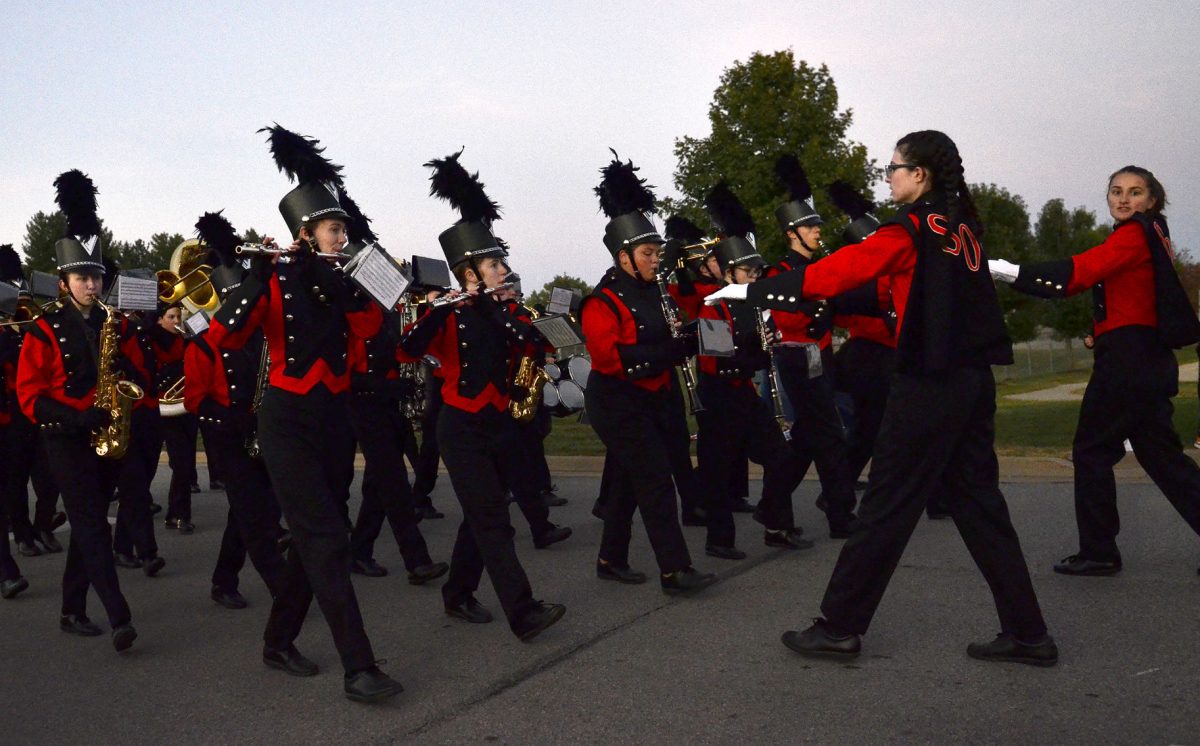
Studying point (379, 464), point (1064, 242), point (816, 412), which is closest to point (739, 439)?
point (816, 412)

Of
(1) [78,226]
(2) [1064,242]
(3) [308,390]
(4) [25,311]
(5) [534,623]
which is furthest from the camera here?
(2) [1064,242]

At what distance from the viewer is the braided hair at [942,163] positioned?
466cm

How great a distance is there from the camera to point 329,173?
5.34 meters

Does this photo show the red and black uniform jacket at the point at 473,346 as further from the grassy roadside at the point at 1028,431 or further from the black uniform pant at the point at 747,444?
the grassy roadside at the point at 1028,431

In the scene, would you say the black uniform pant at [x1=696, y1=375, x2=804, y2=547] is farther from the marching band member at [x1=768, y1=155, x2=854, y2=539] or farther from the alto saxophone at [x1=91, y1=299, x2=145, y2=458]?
the alto saxophone at [x1=91, y1=299, x2=145, y2=458]

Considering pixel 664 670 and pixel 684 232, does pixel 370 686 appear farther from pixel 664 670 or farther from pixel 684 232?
pixel 684 232

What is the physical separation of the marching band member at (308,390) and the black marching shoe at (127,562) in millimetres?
3140

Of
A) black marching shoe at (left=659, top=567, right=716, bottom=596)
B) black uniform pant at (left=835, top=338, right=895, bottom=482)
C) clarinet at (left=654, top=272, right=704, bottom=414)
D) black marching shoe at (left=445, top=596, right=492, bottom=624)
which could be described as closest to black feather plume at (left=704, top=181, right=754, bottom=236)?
black uniform pant at (left=835, top=338, right=895, bottom=482)

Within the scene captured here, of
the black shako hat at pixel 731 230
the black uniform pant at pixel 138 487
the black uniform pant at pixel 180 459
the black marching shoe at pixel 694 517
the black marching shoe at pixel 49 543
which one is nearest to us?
the black uniform pant at pixel 138 487

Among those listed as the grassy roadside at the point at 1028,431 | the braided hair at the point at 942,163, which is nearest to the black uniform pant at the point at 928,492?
the braided hair at the point at 942,163

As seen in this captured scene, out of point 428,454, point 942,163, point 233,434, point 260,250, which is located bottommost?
point 428,454

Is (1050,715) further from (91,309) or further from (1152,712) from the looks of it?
(91,309)

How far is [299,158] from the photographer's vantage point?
17.6 ft

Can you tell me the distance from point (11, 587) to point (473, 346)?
350cm
